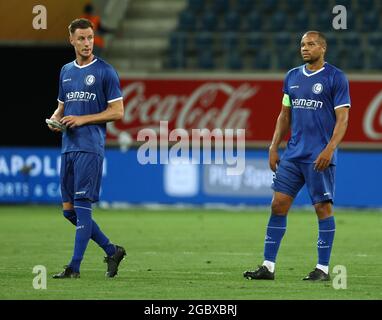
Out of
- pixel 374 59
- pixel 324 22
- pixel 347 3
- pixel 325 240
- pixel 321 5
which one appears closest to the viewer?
pixel 325 240

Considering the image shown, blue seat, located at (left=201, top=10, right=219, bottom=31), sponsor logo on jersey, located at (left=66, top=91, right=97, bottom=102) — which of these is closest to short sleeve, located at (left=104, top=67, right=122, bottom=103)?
sponsor logo on jersey, located at (left=66, top=91, right=97, bottom=102)

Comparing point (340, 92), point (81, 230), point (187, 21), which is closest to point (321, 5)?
point (187, 21)

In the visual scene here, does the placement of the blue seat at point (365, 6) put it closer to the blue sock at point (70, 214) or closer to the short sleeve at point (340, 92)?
the short sleeve at point (340, 92)

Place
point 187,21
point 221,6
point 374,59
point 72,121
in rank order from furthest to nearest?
point 221,6 < point 187,21 < point 374,59 < point 72,121

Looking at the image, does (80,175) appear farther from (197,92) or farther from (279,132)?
(197,92)

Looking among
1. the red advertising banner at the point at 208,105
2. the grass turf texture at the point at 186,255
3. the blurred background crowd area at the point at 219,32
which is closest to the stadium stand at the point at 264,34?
the blurred background crowd area at the point at 219,32

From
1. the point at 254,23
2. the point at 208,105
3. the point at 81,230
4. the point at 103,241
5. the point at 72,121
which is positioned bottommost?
the point at 103,241

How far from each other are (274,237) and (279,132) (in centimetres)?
97

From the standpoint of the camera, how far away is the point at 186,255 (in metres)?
12.9

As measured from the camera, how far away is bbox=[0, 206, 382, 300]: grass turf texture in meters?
9.24

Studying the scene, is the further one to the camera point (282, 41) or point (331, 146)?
point (282, 41)

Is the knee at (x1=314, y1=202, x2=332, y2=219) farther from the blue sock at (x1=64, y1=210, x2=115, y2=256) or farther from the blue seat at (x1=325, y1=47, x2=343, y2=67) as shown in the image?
the blue seat at (x1=325, y1=47, x2=343, y2=67)

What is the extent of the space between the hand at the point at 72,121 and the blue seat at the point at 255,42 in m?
15.2
